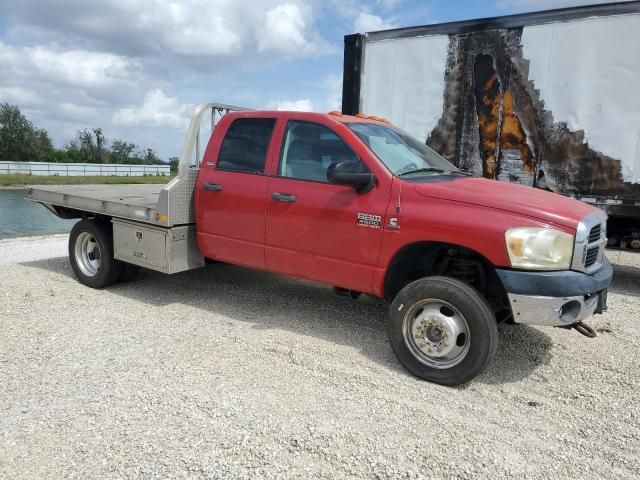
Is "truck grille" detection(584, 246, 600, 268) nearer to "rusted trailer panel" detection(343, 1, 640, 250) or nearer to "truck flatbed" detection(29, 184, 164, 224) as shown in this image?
"rusted trailer panel" detection(343, 1, 640, 250)

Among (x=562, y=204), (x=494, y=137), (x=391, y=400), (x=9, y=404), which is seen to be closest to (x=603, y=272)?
(x=562, y=204)

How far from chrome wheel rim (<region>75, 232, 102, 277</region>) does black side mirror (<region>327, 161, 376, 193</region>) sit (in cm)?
382

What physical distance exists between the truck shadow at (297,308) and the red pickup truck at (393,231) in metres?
0.45

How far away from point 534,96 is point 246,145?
13.9 ft

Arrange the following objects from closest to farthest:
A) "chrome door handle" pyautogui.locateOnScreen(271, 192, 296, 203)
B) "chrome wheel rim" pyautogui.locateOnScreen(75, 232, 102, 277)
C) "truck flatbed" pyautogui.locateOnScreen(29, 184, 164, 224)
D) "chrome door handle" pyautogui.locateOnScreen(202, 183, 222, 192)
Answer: "chrome door handle" pyautogui.locateOnScreen(271, 192, 296, 203) < "chrome door handle" pyautogui.locateOnScreen(202, 183, 222, 192) < "truck flatbed" pyautogui.locateOnScreen(29, 184, 164, 224) < "chrome wheel rim" pyautogui.locateOnScreen(75, 232, 102, 277)

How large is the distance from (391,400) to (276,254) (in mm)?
1880

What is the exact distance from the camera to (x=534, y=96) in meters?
7.07

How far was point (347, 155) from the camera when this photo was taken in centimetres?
454

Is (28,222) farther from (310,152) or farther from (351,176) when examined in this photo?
(351,176)

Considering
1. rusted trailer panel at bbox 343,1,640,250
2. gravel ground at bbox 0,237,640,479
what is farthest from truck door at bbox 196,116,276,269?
rusted trailer panel at bbox 343,1,640,250

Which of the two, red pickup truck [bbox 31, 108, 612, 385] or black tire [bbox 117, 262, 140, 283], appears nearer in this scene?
red pickup truck [bbox 31, 108, 612, 385]

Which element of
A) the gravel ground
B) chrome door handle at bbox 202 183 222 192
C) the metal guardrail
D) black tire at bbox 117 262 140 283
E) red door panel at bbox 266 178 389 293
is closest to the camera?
the gravel ground

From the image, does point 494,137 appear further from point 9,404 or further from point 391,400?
point 9,404

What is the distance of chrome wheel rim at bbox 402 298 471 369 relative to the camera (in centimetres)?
389
